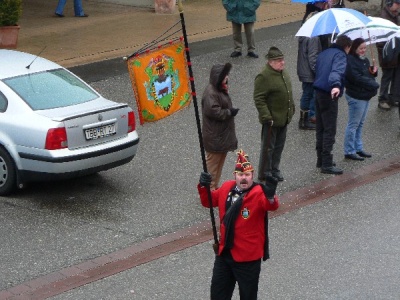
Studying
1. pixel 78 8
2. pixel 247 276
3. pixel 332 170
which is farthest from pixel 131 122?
pixel 78 8

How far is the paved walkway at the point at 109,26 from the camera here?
731 inches

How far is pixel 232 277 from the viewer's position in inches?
292

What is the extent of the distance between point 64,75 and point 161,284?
4.07 meters

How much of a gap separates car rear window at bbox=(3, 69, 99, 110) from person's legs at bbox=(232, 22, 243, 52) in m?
6.77

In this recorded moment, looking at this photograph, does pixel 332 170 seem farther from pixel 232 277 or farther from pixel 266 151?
pixel 232 277

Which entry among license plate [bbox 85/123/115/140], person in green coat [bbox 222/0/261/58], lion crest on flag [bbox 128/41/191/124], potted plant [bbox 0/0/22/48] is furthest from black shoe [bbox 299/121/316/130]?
potted plant [bbox 0/0/22/48]

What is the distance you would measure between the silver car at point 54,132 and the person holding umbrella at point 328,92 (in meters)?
2.48

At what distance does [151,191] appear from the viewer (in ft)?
37.3

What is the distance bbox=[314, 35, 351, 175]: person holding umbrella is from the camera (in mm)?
12047

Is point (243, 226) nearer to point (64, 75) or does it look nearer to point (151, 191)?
point (151, 191)

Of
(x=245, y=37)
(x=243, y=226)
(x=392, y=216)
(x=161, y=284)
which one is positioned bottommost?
(x=245, y=37)

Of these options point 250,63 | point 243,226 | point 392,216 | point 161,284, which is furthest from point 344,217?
point 250,63

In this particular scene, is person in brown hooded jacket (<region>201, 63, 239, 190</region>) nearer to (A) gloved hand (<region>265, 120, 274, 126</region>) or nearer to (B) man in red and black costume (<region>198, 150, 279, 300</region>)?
(A) gloved hand (<region>265, 120, 274, 126</region>)

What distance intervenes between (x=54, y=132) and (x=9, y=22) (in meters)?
8.04
